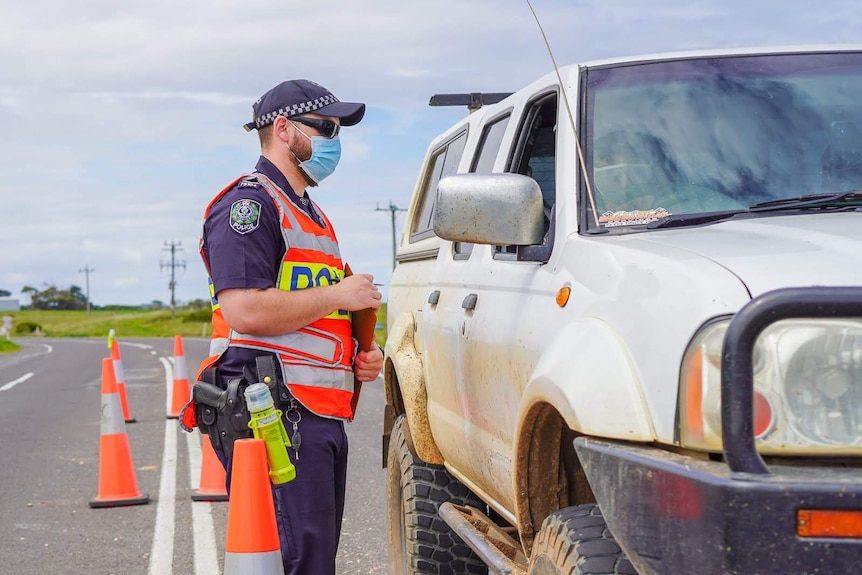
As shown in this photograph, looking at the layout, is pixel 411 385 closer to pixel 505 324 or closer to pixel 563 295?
pixel 505 324

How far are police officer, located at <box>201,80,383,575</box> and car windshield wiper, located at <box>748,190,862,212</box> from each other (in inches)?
53.0

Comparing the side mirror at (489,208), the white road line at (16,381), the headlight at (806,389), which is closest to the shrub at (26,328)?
the white road line at (16,381)

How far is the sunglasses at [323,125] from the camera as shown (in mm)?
4172

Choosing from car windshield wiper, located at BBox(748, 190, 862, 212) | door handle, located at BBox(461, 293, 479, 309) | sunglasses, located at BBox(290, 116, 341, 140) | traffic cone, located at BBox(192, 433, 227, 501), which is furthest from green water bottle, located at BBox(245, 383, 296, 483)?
traffic cone, located at BBox(192, 433, 227, 501)

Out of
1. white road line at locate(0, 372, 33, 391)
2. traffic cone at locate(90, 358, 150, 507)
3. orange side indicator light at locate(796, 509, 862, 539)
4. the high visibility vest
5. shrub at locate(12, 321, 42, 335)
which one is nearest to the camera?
orange side indicator light at locate(796, 509, 862, 539)

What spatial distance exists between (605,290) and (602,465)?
0.50m

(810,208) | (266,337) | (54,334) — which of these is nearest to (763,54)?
(810,208)

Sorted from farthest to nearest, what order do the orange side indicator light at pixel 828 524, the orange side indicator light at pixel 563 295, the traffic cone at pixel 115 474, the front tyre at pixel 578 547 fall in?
1. the traffic cone at pixel 115 474
2. the orange side indicator light at pixel 563 295
3. the front tyre at pixel 578 547
4. the orange side indicator light at pixel 828 524

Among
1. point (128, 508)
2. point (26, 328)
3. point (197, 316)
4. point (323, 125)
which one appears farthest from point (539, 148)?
point (26, 328)

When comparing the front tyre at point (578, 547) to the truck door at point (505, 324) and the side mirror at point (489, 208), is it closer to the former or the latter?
the truck door at point (505, 324)

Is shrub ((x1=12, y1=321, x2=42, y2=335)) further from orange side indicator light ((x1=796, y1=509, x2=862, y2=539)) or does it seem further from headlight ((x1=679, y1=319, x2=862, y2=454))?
orange side indicator light ((x1=796, y1=509, x2=862, y2=539))

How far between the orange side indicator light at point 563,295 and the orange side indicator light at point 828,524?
1098mm

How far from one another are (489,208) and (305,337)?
0.96m

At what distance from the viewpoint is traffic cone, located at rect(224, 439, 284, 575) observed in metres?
3.69
